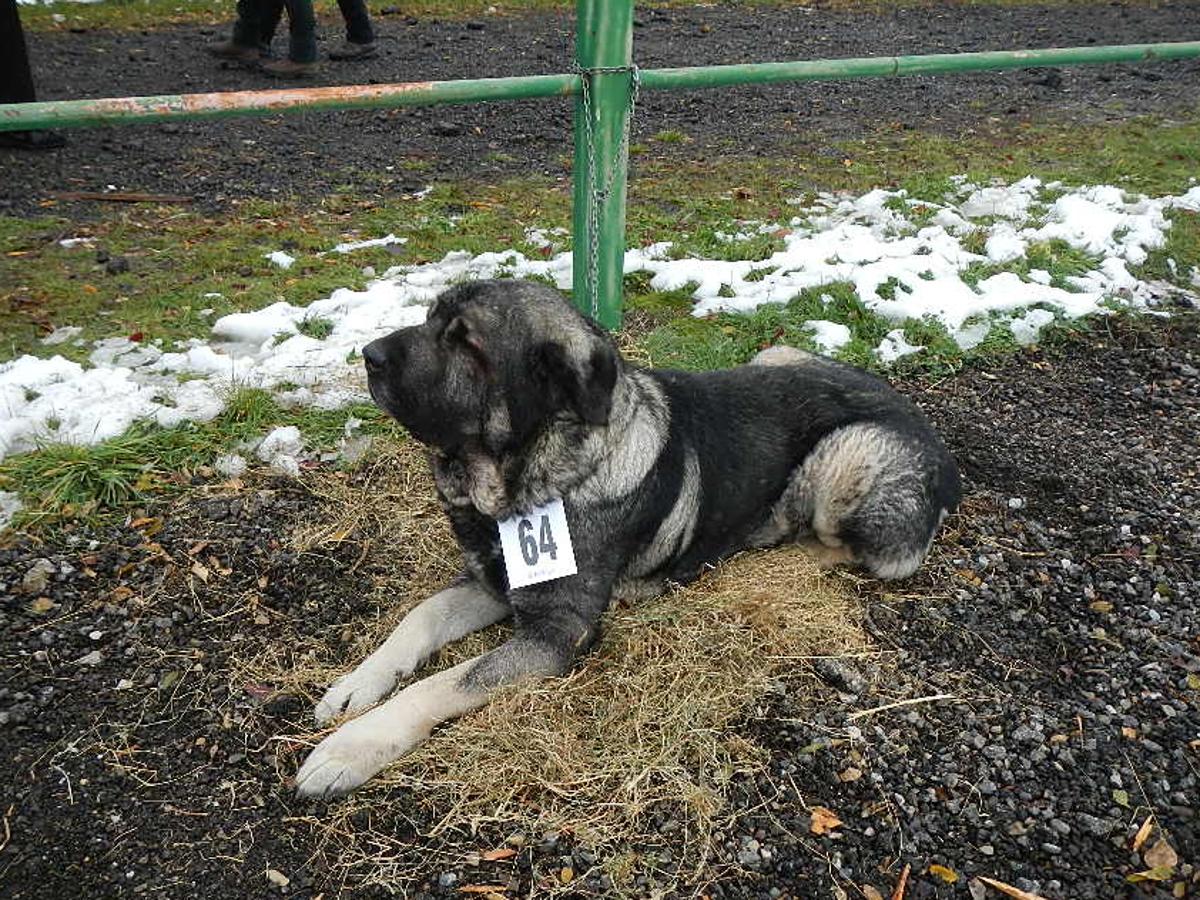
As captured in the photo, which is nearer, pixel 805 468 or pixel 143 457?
pixel 805 468

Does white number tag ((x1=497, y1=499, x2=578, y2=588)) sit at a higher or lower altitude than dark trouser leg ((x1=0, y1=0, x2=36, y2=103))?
lower

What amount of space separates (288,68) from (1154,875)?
1097cm

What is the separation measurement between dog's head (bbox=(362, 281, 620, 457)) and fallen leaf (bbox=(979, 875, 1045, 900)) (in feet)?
6.63

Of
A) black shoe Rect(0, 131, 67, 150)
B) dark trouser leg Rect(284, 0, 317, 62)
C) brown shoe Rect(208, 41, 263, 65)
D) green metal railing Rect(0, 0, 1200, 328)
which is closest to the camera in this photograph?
green metal railing Rect(0, 0, 1200, 328)

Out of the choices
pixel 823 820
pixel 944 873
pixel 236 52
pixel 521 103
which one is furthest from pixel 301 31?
pixel 944 873

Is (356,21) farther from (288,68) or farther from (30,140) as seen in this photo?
(30,140)

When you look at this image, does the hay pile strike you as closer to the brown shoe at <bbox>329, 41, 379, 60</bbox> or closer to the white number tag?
the white number tag

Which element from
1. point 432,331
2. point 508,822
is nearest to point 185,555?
point 432,331

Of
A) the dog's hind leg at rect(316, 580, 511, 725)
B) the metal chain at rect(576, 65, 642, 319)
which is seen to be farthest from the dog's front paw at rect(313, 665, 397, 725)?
the metal chain at rect(576, 65, 642, 319)

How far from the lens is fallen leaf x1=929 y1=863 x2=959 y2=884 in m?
3.07

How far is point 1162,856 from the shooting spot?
10.3ft

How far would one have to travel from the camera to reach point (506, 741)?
3.42 metres

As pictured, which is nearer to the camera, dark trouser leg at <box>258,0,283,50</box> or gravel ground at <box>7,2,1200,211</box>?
gravel ground at <box>7,2,1200,211</box>

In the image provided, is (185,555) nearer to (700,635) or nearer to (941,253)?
(700,635)
